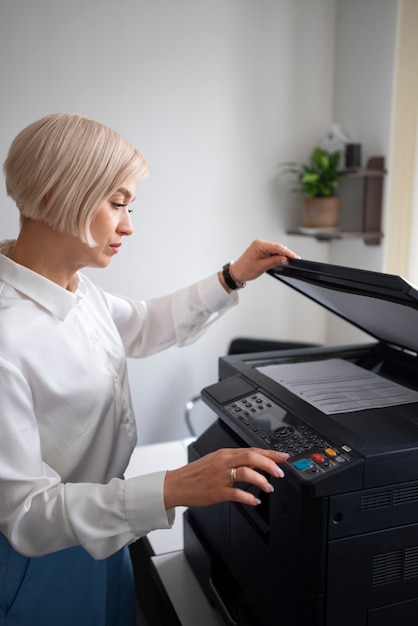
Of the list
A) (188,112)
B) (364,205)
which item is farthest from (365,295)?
(188,112)

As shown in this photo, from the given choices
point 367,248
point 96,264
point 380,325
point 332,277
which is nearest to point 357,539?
point 332,277

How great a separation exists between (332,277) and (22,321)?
1.66 ft

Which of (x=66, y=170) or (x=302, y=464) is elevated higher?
(x=66, y=170)

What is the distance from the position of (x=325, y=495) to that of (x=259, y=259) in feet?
2.10

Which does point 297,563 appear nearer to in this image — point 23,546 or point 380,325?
point 23,546

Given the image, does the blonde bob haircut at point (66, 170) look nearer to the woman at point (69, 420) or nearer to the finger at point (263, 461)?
the woman at point (69, 420)

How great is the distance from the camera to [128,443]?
101 centimetres

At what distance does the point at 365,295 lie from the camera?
32.4 inches

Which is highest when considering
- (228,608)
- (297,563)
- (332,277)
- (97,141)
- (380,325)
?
(97,141)

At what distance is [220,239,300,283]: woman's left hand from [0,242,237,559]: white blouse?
32 centimetres

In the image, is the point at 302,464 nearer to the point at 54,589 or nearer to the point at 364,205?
the point at 54,589

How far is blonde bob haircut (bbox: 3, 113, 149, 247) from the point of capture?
83cm

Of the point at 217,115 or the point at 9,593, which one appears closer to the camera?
the point at 9,593

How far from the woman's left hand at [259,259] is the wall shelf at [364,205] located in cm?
109
